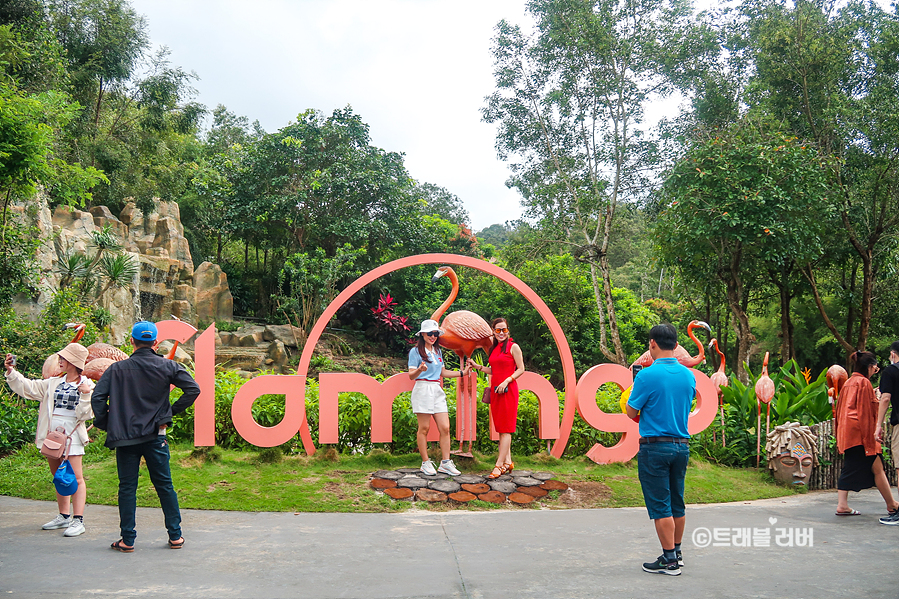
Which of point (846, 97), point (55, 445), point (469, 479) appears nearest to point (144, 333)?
point (55, 445)

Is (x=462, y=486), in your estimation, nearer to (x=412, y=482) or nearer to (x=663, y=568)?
(x=412, y=482)

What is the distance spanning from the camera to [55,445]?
4547 mm

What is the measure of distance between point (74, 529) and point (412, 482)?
2.99 metres

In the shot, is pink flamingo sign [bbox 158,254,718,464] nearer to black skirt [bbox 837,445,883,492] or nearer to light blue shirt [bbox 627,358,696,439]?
black skirt [bbox 837,445,883,492]

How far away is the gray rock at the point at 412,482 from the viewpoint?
6211mm

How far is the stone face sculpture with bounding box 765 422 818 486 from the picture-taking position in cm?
709

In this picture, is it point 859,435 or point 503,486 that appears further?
point 503,486

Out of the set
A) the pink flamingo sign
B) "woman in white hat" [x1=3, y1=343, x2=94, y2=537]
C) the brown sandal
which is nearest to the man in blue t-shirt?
the pink flamingo sign

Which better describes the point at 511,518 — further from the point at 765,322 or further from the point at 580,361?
the point at 765,322

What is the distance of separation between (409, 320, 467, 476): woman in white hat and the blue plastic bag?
10.5ft

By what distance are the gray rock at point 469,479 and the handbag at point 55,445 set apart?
3601 mm

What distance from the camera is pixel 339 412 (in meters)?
7.48

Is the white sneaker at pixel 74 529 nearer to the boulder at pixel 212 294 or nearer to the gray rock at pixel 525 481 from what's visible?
the gray rock at pixel 525 481

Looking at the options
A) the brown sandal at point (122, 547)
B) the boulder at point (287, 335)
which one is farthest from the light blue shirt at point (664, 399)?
the boulder at point (287, 335)
